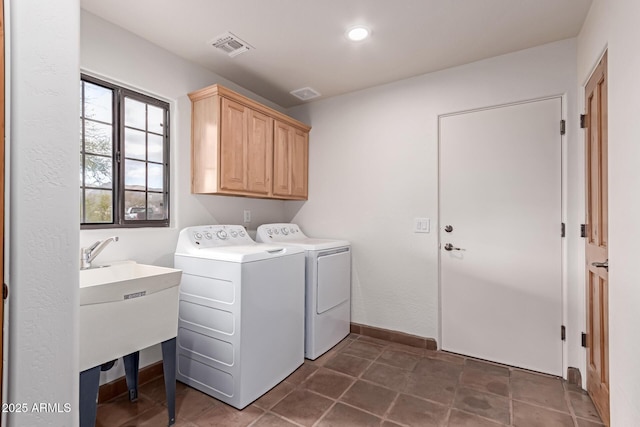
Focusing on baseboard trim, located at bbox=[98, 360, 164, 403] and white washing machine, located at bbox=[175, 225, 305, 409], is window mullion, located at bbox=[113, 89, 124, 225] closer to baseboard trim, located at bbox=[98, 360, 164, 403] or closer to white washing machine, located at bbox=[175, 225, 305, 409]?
white washing machine, located at bbox=[175, 225, 305, 409]

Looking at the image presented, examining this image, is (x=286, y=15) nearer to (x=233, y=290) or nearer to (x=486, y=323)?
(x=233, y=290)

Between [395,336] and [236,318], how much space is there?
1615 mm

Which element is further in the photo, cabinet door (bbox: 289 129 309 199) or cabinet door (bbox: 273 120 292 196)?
cabinet door (bbox: 289 129 309 199)

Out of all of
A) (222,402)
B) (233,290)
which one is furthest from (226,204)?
(222,402)

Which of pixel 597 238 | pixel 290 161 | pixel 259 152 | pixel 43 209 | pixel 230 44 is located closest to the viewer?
pixel 43 209

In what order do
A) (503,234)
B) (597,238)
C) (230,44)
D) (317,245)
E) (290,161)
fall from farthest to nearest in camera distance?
(290,161) → (317,245) → (503,234) → (230,44) → (597,238)

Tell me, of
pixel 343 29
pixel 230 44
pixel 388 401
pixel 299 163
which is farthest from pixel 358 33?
pixel 388 401

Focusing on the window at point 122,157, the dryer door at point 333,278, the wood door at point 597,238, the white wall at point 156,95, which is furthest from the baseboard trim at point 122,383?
the wood door at point 597,238

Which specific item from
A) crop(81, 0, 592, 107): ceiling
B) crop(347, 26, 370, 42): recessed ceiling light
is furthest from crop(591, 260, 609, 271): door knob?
crop(347, 26, 370, 42): recessed ceiling light

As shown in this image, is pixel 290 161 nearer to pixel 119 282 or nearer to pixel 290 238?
pixel 290 238

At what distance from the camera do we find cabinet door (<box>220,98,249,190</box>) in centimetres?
240

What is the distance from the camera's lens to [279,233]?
310cm

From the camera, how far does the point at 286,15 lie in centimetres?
195

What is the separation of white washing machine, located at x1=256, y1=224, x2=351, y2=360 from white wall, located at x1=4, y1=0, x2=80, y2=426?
1705mm
